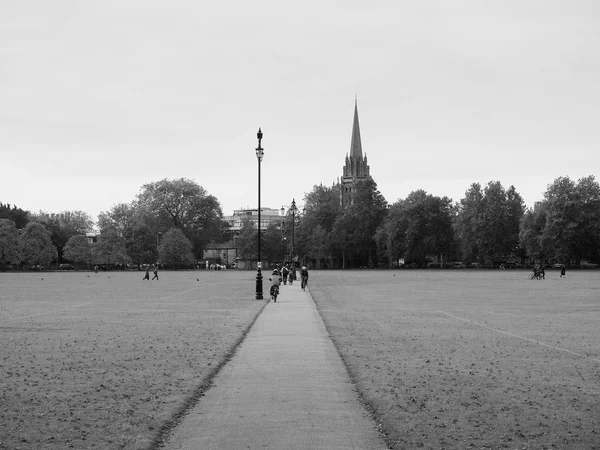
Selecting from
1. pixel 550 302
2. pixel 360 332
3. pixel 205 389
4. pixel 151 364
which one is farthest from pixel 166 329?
pixel 550 302

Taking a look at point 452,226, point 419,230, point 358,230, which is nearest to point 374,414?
point 419,230

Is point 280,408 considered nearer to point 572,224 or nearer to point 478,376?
point 478,376

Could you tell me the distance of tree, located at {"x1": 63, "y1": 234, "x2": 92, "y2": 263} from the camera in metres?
144

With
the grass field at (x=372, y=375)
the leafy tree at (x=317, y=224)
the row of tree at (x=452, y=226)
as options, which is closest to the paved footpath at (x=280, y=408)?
the grass field at (x=372, y=375)

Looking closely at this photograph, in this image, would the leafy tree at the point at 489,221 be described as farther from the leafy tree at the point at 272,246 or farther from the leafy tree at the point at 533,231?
the leafy tree at the point at 272,246

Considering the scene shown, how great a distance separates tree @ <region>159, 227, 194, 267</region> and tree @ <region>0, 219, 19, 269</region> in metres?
25.8

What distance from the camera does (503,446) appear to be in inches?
320

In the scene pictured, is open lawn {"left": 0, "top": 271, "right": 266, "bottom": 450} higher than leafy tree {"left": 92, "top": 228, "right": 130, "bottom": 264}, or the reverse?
leafy tree {"left": 92, "top": 228, "right": 130, "bottom": 264}

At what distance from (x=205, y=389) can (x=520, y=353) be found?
793 cm

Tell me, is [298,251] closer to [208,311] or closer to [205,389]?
[208,311]

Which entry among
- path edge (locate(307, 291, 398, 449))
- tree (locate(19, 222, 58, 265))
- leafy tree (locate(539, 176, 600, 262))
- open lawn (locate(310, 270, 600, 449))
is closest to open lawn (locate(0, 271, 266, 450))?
path edge (locate(307, 291, 398, 449))

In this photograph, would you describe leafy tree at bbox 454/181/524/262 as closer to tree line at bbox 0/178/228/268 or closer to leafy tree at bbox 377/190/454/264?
leafy tree at bbox 377/190/454/264

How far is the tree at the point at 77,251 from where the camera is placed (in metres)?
144

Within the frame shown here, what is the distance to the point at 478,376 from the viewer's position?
1295cm
